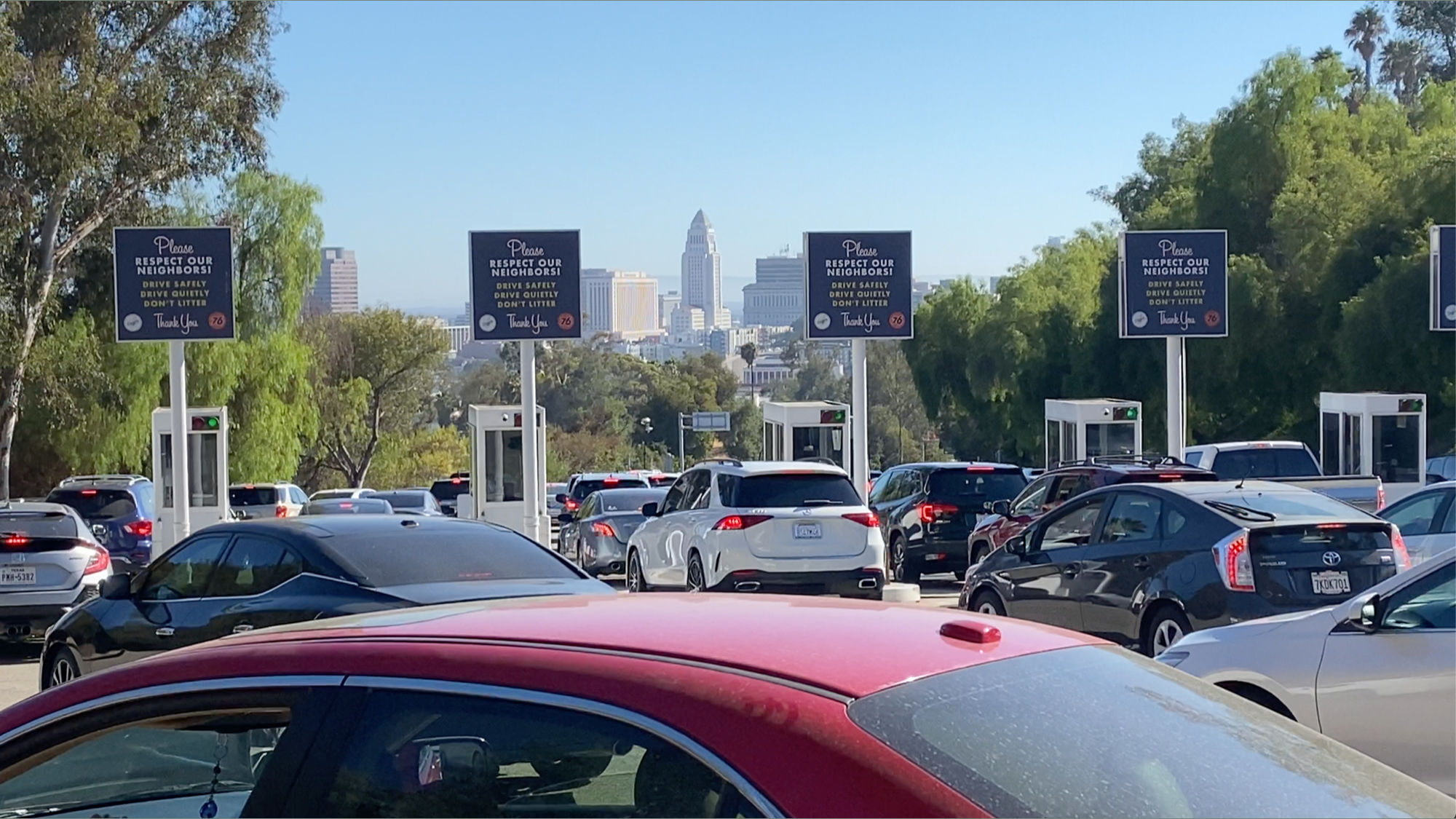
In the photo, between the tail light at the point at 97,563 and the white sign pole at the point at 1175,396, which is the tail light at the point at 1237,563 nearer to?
the tail light at the point at 97,563

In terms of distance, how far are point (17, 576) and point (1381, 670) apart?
1226 centimetres

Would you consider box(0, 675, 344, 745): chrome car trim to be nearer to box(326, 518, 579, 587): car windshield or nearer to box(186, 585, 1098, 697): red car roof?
box(186, 585, 1098, 697): red car roof

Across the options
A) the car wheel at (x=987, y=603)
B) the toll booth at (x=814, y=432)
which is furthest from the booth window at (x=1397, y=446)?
the car wheel at (x=987, y=603)

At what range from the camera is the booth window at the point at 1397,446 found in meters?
26.9

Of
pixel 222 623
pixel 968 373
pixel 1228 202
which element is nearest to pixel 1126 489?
pixel 222 623

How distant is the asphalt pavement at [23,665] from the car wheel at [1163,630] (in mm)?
1593

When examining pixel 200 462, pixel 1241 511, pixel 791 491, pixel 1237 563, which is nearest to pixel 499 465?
pixel 200 462

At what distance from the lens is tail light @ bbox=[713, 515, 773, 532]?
1586 centimetres

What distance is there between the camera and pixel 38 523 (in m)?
14.9

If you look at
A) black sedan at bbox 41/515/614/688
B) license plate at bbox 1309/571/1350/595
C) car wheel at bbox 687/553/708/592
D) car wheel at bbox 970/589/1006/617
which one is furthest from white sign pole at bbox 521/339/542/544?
license plate at bbox 1309/571/1350/595

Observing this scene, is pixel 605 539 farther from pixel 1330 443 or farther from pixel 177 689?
pixel 177 689

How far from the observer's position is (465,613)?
3408mm

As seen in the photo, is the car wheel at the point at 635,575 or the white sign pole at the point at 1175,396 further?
the white sign pole at the point at 1175,396

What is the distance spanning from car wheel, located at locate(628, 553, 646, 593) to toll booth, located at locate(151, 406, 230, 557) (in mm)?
11275
